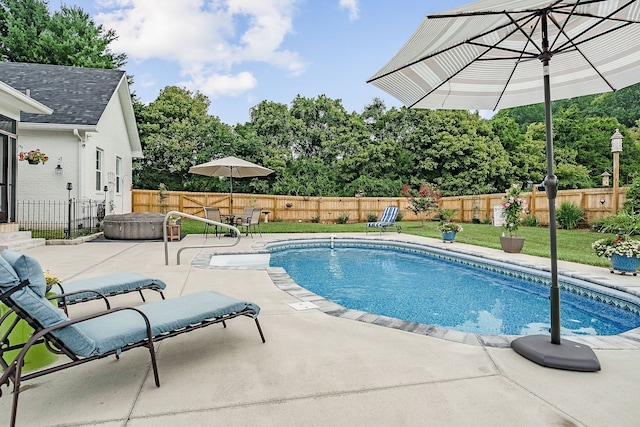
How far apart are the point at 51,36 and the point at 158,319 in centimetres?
2340

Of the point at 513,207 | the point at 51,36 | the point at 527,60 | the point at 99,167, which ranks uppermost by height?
the point at 51,36

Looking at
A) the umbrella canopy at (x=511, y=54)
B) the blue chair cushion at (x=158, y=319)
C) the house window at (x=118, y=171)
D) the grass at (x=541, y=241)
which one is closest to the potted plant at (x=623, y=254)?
the grass at (x=541, y=241)

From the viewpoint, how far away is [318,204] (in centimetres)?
1895

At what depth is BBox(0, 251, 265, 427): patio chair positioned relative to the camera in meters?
1.78

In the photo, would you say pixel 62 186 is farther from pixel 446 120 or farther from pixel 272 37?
pixel 446 120

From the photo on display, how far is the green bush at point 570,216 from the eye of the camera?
1238cm

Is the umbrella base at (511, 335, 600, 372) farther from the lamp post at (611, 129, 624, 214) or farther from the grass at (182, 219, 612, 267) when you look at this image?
the lamp post at (611, 129, 624, 214)

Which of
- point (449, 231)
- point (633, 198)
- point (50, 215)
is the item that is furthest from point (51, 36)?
point (633, 198)

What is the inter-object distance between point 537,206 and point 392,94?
13342 mm

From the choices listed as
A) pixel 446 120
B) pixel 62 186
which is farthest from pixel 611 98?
pixel 62 186

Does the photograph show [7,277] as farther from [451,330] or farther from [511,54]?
[511,54]

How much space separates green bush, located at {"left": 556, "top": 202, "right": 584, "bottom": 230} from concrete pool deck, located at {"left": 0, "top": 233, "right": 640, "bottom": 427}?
36.6 ft

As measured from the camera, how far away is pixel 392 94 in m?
3.37

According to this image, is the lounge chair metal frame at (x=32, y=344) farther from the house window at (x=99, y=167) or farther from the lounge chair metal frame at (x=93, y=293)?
the house window at (x=99, y=167)
